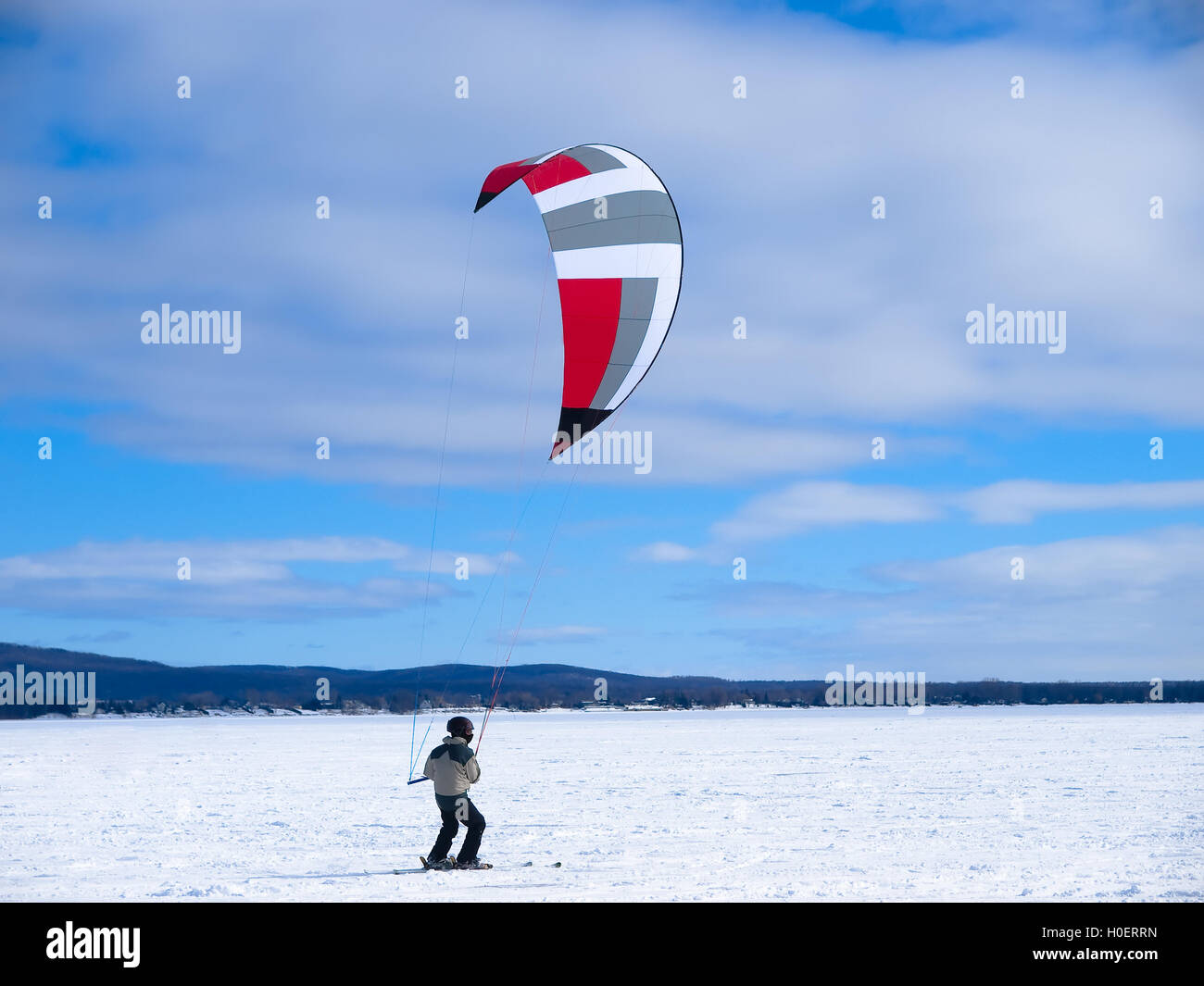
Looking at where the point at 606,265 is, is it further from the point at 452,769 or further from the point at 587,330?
the point at 452,769

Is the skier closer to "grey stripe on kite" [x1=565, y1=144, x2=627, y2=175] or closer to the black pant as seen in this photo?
the black pant

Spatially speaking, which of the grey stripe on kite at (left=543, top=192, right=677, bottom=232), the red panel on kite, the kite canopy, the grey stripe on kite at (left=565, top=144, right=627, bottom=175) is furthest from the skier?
the grey stripe on kite at (left=565, top=144, right=627, bottom=175)

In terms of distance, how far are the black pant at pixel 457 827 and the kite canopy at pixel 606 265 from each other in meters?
3.63

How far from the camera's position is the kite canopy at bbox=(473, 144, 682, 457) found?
425 inches

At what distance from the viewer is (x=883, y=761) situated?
842 inches

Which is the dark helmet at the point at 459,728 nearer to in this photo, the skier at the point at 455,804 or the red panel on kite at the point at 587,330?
the skier at the point at 455,804

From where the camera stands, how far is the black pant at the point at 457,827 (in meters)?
8.77

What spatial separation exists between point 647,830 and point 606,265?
5526 mm

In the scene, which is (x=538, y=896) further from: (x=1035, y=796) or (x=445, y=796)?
(x=1035, y=796)

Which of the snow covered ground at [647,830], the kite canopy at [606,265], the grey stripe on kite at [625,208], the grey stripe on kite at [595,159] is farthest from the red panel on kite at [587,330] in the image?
the snow covered ground at [647,830]

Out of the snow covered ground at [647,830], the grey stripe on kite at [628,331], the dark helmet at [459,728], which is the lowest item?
the snow covered ground at [647,830]
